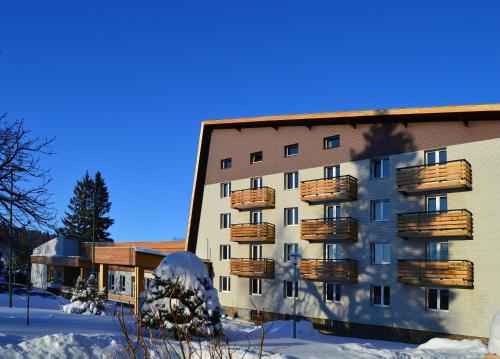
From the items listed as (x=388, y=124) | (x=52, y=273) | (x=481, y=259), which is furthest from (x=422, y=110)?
(x=52, y=273)

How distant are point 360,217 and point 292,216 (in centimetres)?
494

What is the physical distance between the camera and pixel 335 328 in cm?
2772

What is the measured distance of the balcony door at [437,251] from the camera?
77.9 ft

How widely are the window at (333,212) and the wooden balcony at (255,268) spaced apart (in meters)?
4.85

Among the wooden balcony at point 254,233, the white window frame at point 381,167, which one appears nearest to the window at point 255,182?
the wooden balcony at point 254,233

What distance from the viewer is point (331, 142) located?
29.3 metres

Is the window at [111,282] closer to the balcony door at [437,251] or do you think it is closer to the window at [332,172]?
the window at [332,172]

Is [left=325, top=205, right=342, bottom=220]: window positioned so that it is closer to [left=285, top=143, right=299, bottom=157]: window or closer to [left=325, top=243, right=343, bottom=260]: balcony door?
[left=325, top=243, right=343, bottom=260]: balcony door

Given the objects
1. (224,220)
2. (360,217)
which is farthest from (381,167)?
(224,220)

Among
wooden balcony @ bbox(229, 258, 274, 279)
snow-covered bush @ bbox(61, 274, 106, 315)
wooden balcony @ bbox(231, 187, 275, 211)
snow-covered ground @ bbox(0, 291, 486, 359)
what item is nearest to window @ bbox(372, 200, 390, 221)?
snow-covered ground @ bbox(0, 291, 486, 359)

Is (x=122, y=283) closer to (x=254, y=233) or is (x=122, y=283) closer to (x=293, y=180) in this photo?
(x=254, y=233)

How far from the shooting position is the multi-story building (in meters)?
22.7

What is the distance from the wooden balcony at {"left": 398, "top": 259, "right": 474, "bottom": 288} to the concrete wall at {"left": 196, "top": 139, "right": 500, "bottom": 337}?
719 millimetres

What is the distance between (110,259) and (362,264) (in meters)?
16.6
